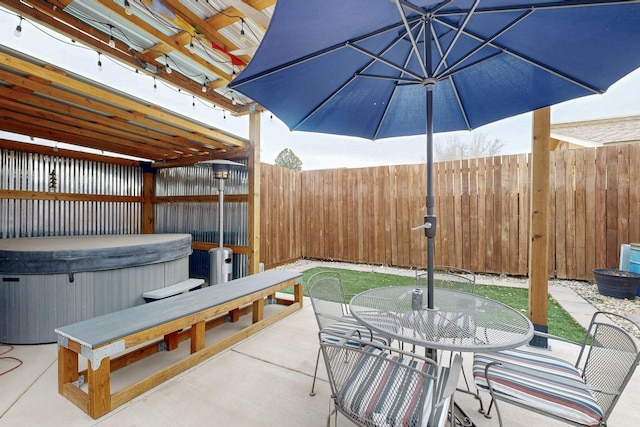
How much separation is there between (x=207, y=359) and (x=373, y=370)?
182 cm

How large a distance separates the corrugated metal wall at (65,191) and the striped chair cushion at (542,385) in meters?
6.10

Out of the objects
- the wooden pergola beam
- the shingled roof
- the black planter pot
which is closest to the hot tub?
the wooden pergola beam

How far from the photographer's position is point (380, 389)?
4.76ft

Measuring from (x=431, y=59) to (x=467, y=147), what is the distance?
14.2m

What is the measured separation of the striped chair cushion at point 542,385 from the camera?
136 cm

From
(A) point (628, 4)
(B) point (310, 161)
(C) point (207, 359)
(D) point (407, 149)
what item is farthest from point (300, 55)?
(B) point (310, 161)

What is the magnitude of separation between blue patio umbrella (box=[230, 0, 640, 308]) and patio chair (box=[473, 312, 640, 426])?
1.82ft

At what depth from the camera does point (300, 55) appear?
1.73 meters

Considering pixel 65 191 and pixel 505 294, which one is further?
pixel 65 191

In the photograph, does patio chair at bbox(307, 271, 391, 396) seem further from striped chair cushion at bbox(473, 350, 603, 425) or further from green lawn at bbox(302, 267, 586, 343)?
green lawn at bbox(302, 267, 586, 343)

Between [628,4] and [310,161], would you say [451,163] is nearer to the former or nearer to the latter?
[628,4]

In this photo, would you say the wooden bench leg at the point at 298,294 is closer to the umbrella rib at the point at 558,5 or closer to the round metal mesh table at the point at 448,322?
the round metal mesh table at the point at 448,322

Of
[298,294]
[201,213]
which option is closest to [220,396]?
[298,294]

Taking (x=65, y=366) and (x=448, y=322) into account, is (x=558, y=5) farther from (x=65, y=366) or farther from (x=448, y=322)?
(x=65, y=366)
